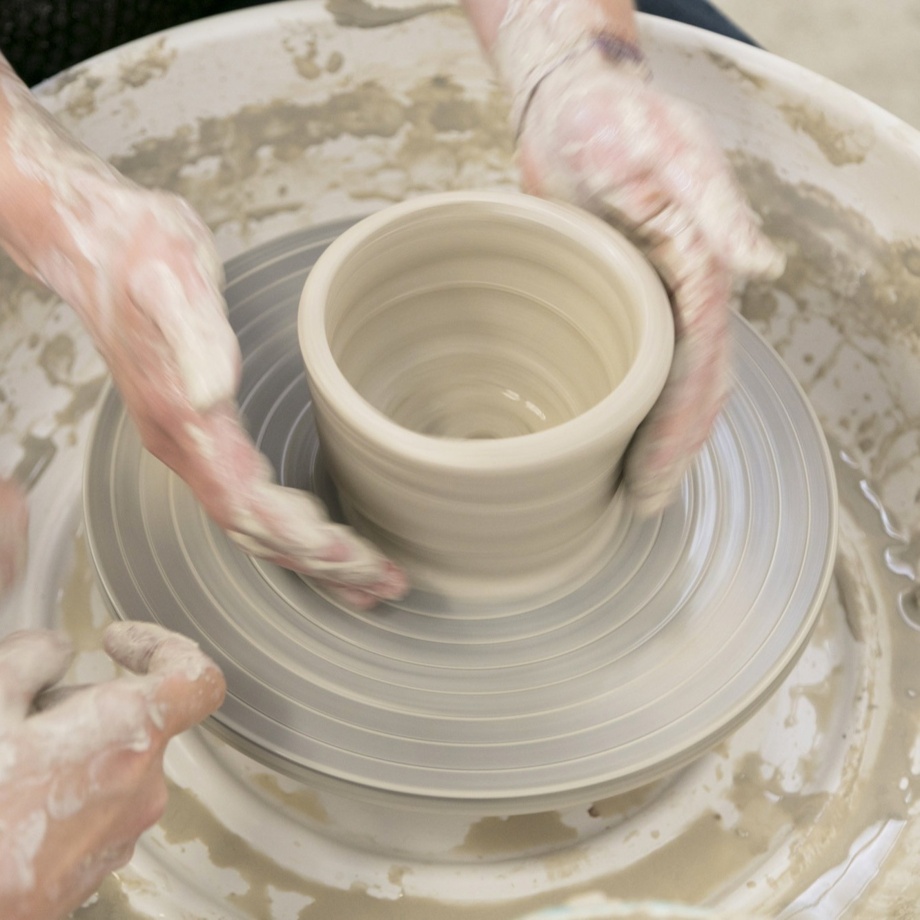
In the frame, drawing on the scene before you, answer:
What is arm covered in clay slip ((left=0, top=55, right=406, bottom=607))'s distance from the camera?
2.47ft

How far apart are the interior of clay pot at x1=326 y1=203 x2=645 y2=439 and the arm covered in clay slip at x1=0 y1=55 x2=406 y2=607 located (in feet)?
0.49

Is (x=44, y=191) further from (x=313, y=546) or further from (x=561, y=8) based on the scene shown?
(x=561, y=8)

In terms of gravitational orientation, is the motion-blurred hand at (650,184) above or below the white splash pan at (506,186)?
above

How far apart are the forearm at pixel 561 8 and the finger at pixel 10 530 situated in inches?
29.3

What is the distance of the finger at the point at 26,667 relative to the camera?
74 cm

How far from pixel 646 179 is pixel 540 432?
29 cm

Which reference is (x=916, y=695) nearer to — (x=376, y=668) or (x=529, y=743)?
(x=529, y=743)

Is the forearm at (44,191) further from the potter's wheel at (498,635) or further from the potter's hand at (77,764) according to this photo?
the potter's hand at (77,764)

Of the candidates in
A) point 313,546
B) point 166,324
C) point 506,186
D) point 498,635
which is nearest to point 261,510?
point 313,546

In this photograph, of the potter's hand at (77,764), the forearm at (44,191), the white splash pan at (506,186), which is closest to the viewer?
the potter's hand at (77,764)

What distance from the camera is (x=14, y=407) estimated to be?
4.38ft

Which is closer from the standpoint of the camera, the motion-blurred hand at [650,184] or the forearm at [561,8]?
the motion-blurred hand at [650,184]

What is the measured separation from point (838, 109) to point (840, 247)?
0.61ft

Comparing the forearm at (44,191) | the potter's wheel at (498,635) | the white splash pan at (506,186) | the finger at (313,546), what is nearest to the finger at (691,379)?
the potter's wheel at (498,635)
